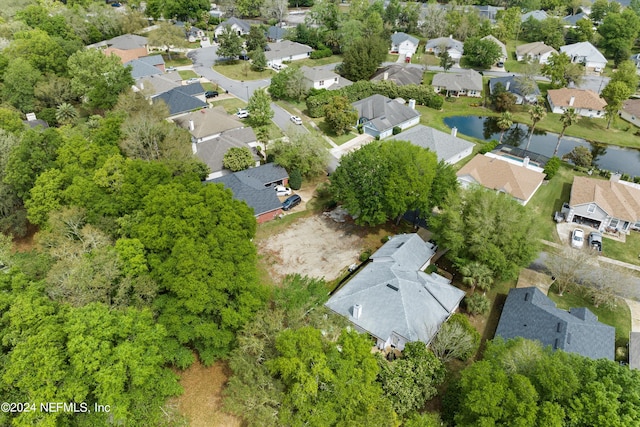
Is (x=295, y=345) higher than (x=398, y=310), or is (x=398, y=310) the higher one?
(x=295, y=345)

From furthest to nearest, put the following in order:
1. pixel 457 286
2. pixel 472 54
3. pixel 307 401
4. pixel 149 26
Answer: pixel 149 26, pixel 472 54, pixel 457 286, pixel 307 401

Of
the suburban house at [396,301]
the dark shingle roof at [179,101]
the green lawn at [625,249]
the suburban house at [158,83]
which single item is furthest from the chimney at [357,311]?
the suburban house at [158,83]

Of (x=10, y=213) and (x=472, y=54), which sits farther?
(x=472, y=54)

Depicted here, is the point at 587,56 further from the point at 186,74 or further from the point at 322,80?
the point at 186,74

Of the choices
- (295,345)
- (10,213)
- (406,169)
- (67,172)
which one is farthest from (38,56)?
(295,345)

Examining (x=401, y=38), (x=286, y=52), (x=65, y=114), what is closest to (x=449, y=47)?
(x=401, y=38)

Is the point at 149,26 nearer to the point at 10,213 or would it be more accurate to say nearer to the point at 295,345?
the point at 10,213
